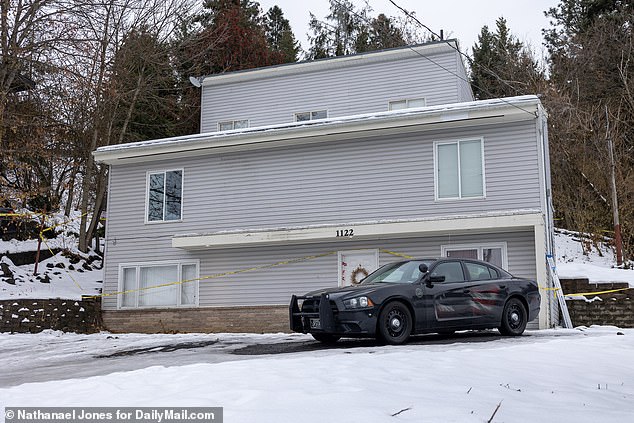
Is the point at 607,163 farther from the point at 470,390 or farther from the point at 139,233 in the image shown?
the point at 470,390

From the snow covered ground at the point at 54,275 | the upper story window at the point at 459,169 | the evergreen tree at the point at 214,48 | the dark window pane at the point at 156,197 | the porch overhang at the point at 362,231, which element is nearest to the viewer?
the porch overhang at the point at 362,231

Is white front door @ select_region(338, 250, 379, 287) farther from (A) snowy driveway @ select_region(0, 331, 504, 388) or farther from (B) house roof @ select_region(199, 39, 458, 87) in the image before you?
(B) house roof @ select_region(199, 39, 458, 87)

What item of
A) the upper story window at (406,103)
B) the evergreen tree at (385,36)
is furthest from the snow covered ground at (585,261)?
the evergreen tree at (385,36)

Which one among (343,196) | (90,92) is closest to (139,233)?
(343,196)

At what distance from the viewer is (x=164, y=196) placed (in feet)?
66.9

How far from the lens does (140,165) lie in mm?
20844

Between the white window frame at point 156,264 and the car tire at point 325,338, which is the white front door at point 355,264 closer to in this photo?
the white window frame at point 156,264

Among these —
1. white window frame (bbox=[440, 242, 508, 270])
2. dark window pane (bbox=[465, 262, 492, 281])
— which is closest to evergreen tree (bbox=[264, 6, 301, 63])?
white window frame (bbox=[440, 242, 508, 270])

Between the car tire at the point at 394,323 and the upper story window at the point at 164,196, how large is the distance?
1012 cm

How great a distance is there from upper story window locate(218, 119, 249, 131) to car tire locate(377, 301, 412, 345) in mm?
14464

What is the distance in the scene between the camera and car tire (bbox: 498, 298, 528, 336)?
1295 cm

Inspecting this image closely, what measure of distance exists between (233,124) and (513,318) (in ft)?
48.1

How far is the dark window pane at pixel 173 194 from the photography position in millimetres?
20203

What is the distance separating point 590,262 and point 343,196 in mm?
9151
